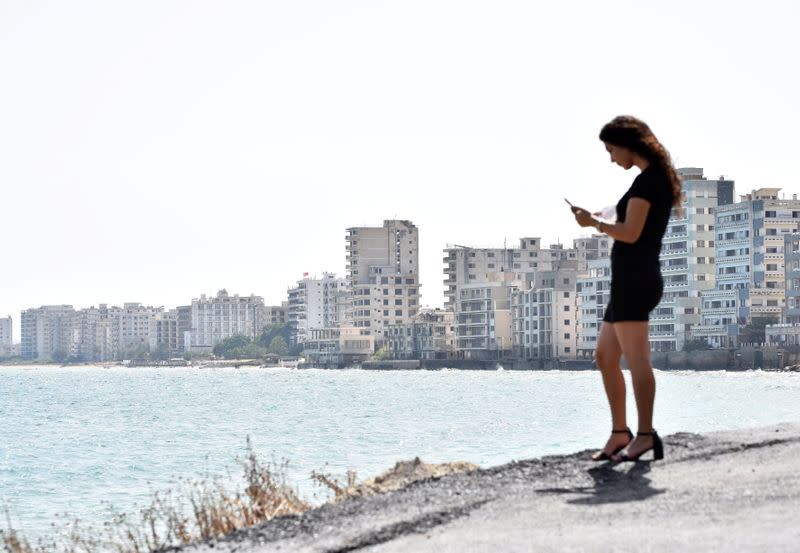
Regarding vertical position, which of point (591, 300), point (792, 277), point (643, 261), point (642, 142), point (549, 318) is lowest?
point (643, 261)

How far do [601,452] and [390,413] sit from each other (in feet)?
207

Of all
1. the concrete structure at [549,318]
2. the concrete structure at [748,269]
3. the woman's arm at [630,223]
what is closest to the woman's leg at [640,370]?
the woman's arm at [630,223]

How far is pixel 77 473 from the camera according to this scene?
129 feet

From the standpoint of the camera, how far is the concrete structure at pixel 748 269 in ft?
515

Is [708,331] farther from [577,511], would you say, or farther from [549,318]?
[577,511]

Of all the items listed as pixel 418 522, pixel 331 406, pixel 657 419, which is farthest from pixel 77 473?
pixel 331 406

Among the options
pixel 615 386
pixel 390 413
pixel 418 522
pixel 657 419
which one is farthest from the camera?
pixel 390 413

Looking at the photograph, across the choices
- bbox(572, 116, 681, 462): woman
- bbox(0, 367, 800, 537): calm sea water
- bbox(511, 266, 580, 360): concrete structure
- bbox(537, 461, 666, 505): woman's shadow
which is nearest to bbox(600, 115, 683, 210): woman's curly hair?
bbox(572, 116, 681, 462): woman

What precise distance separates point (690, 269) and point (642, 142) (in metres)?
160

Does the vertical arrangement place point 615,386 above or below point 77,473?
above

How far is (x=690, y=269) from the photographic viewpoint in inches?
6560

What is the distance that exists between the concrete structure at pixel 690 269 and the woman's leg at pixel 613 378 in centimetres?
15668

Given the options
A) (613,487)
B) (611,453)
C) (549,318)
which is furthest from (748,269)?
(613,487)

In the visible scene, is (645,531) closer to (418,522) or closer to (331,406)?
(418,522)
